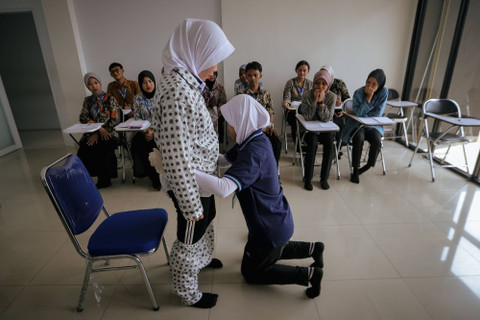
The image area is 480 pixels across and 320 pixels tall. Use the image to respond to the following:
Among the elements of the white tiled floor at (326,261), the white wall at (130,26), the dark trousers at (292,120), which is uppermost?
the white wall at (130,26)

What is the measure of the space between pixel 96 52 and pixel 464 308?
5.77m

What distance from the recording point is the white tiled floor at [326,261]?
1.68m

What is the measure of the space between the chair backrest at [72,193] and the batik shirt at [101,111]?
6.74ft

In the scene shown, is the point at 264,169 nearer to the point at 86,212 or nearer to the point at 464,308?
the point at 86,212

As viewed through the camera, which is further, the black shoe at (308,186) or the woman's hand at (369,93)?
the woman's hand at (369,93)

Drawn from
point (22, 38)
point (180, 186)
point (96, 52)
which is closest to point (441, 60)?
point (180, 186)

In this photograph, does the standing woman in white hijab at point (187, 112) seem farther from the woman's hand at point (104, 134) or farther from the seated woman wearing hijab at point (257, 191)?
the woman's hand at point (104, 134)

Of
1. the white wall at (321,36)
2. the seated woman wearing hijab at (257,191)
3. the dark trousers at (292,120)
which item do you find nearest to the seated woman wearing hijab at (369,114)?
the dark trousers at (292,120)

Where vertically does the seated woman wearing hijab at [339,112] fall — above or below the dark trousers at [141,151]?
above

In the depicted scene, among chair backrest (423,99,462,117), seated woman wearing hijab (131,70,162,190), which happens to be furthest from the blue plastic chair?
chair backrest (423,99,462,117)

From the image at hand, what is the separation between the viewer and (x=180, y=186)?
4.15ft

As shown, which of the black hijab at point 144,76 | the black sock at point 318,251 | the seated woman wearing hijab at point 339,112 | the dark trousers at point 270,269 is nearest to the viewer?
the dark trousers at point 270,269

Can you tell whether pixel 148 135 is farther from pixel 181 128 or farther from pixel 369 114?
pixel 369 114

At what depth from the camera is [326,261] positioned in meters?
2.05
